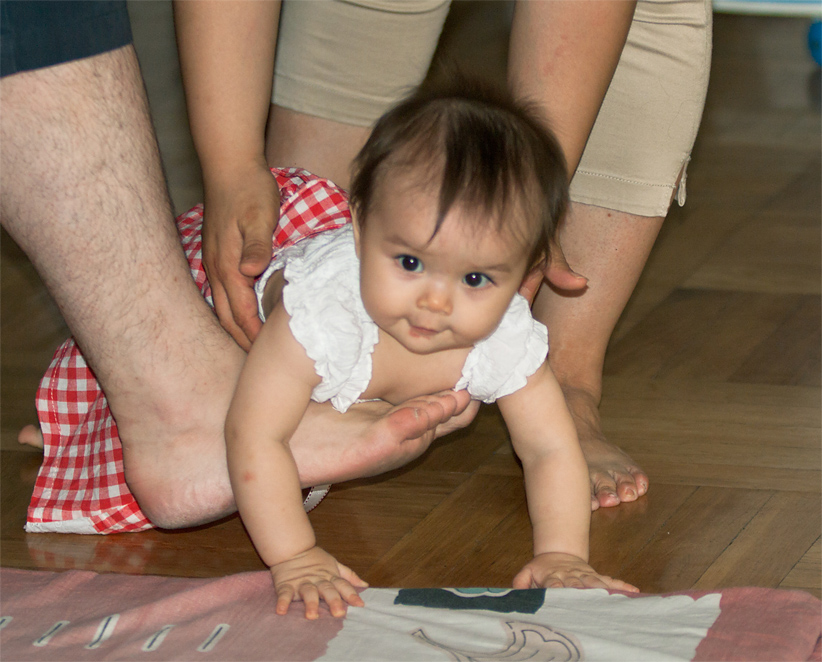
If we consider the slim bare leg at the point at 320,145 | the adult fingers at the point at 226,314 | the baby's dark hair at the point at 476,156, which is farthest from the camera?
the slim bare leg at the point at 320,145

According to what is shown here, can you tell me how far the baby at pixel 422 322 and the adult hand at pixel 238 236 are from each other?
0.10 ft

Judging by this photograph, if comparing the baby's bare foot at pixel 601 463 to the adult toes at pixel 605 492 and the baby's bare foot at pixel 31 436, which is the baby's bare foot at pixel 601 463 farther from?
the baby's bare foot at pixel 31 436

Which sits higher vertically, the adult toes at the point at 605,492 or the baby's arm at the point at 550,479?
the baby's arm at the point at 550,479

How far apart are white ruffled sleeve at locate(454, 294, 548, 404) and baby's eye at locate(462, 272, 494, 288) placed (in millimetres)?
82

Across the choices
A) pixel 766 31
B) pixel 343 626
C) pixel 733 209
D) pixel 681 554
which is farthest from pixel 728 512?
pixel 766 31

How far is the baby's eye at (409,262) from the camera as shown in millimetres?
722

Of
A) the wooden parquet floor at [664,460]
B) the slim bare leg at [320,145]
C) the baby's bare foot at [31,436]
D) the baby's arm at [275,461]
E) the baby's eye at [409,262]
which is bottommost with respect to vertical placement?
the wooden parquet floor at [664,460]

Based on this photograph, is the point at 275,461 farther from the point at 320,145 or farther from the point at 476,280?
the point at 320,145

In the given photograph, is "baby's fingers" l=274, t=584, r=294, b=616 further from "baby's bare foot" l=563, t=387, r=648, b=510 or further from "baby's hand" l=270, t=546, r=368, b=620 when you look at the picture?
"baby's bare foot" l=563, t=387, r=648, b=510

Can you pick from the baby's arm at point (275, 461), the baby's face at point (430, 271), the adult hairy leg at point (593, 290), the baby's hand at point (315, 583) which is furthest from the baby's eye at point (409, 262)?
the adult hairy leg at point (593, 290)

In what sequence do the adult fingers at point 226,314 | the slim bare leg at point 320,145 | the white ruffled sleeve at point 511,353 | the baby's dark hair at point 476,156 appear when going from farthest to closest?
the slim bare leg at point 320,145, the adult fingers at point 226,314, the white ruffled sleeve at point 511,353, the baby's dark hair at point 476,156

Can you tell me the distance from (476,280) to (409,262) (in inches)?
2.1

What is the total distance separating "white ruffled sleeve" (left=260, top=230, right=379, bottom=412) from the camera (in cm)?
77

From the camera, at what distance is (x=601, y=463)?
960 mm
